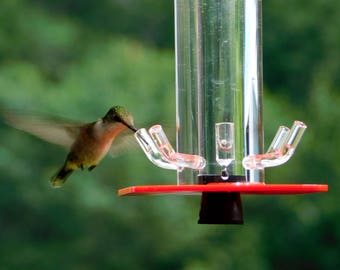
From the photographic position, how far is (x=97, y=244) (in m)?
13.7

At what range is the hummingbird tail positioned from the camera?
6.26 metres

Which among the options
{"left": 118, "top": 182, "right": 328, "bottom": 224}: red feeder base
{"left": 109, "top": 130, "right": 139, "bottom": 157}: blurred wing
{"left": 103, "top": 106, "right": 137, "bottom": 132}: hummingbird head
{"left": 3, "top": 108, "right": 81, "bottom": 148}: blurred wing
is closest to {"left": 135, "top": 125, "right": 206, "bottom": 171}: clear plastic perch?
{"left": 118, "top": 182, "right": 328, "bottom": 224}: red feeder base

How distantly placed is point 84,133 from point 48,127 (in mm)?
170

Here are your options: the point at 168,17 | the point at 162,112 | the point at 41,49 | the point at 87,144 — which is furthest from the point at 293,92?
the point at 87,144

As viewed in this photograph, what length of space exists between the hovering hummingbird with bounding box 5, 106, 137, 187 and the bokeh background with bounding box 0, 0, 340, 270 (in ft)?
17.6

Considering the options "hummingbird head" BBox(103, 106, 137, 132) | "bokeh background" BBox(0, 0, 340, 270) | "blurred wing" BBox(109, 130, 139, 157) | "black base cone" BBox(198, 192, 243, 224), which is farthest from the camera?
"bokeh background" BBox(0, 0, 340, 270)

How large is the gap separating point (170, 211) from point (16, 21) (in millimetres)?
3315

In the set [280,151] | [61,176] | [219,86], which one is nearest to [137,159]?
[61,176]

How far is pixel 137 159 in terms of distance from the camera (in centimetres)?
1265

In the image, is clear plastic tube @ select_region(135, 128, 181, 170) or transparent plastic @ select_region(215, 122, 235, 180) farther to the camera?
transparent plastic @ select_region(215, 122, 235, 180)

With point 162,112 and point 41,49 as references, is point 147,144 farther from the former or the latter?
point 41,49

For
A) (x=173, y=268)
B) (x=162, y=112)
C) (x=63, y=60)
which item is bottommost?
(x=173, y=268)

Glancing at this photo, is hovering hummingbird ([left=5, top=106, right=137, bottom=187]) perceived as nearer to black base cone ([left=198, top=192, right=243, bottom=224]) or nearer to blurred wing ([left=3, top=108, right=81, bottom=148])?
blurred wing ([left=3, top=108, right=81, bottom=148])

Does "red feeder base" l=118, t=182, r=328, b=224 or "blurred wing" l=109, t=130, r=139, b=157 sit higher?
"blurred wing" l=109, t=130, r=139, b=157
